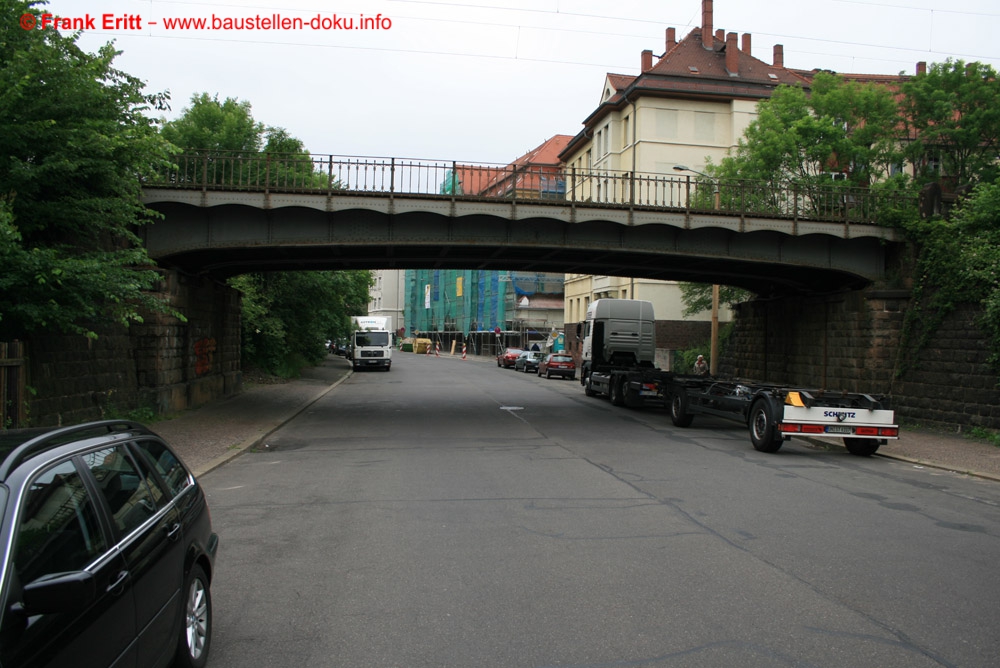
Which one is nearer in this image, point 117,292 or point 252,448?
point 117,292

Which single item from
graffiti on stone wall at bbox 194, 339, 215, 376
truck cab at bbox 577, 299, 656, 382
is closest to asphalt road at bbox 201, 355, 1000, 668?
graffiti on stone wall at bbox 194, 339, 215, 376

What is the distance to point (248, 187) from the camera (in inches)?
663

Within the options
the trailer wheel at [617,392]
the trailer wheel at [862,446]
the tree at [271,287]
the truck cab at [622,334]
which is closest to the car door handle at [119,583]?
the trailer wheel at [862,446]

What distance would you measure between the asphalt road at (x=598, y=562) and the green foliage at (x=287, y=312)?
62.4 feet

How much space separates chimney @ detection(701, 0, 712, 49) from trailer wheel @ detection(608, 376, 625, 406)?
112 ft

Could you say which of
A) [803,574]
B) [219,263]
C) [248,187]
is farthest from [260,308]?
[803,574]

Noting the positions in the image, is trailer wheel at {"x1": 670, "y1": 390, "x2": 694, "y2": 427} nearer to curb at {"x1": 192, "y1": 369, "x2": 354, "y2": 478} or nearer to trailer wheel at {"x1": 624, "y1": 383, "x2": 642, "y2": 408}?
trailer wheel at {"x1": 624, "y1": 383, "x2": 642, "y2": 408}

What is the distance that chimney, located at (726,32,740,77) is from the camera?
4834 cm

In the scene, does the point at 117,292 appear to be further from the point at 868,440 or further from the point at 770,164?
the point at 770,164

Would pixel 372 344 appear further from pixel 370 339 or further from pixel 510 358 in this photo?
pixel 510 358

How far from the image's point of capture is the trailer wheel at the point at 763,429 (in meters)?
13.6

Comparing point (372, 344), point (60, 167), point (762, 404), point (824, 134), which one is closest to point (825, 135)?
point (824, 134)

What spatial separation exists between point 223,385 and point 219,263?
4.32 meters

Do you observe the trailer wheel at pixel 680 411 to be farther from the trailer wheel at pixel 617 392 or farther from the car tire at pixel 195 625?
the car tire at pixel 195 625
